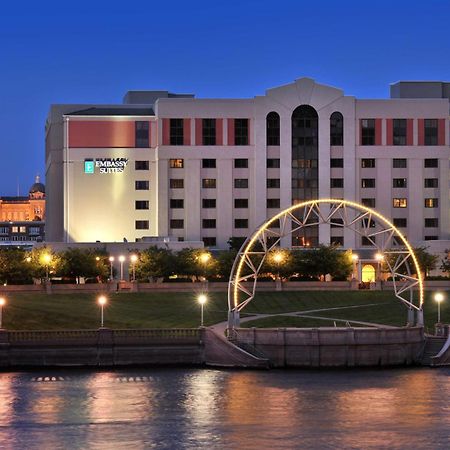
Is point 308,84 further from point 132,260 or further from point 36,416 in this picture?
point 36,416

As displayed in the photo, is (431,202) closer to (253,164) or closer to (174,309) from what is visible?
(253,164)

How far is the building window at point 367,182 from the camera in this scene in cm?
17300

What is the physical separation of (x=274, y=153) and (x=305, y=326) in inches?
2684

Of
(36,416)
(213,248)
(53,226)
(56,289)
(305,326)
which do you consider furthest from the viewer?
(53,226)

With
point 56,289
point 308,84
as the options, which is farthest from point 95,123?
point 56,289

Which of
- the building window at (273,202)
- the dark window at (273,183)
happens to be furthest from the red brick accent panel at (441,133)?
the building window at (273,202)

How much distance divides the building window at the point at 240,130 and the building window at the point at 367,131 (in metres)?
17.4

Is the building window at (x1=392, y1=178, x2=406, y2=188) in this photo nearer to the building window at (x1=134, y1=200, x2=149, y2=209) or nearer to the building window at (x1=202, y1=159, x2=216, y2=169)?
the building window at (x1=202, y1=159, x2=216, y2=169)

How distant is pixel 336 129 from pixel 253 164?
1345cm

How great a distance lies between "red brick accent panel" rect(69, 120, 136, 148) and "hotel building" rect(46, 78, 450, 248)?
0.49ft

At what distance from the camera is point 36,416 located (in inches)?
2815

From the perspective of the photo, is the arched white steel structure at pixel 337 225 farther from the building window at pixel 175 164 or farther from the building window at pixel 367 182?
the building window at pixel 175 164

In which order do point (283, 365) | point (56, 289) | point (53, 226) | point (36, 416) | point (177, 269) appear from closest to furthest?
point (36, 416), point (283, 365), point (56, 289), point (177, 269), point (53, 226)

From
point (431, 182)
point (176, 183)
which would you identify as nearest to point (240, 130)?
point (176, 183)
